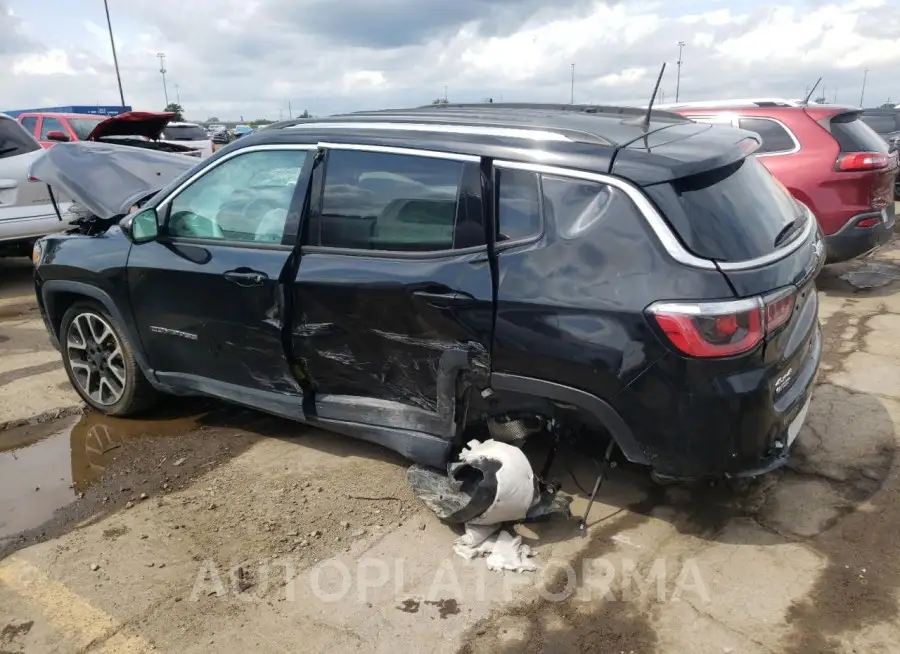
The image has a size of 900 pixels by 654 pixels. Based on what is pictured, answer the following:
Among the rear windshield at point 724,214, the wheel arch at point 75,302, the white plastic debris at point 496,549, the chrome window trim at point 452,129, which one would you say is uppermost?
the chrome window trim at point 452,129

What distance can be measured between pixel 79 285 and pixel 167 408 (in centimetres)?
94

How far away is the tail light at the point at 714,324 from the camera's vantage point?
2.61 m

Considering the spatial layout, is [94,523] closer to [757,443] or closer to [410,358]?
[410,358]

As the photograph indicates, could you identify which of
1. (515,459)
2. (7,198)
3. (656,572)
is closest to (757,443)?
(656,572)

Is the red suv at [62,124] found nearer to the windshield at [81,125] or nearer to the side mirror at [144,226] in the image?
the windshield at [81,125]

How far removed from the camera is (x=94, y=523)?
3.40 metres

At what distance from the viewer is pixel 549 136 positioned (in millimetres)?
3018

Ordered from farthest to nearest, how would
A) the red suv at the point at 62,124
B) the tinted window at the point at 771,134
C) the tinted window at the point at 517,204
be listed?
the red suv at the point at 62,124
the tinted window at the point at 771,134
the tinted window at the point at 517,204

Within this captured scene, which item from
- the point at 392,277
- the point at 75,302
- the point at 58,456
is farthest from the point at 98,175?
the point at 392,277

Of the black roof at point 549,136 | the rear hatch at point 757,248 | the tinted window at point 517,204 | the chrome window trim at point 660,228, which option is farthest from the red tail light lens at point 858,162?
the tinted window at point 517,204

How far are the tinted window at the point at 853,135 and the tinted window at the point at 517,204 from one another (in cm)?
505

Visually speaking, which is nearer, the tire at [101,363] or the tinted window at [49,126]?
the tire at [101,363]

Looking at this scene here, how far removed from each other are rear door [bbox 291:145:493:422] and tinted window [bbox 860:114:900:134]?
14.4m

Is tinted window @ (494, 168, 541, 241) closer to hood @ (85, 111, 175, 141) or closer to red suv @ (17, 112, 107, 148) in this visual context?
hood @ (85, 111, 175, 141)
